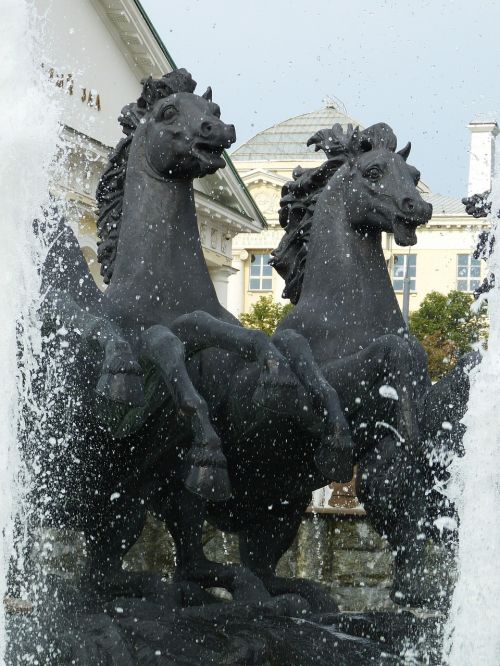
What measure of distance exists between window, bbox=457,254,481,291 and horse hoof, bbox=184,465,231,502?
77.5 feet

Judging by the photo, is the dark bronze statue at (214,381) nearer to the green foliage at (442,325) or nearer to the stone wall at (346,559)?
the stone wall at (346,559)

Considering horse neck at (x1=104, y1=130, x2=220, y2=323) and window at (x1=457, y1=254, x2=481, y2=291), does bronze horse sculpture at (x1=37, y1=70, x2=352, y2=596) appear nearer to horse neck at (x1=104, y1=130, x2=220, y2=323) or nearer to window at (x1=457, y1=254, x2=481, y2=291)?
horse neck at (x1=104, y1=130, x2=220, y2=323)

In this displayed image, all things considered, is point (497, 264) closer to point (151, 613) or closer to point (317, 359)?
point (317, 359)

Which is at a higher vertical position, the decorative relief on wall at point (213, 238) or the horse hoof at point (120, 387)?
the decorative relief on wall at point (213, 238)

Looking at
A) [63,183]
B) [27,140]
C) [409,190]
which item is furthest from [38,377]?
[63,183]

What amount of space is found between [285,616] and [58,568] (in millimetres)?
2371

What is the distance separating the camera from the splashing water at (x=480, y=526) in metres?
7.13

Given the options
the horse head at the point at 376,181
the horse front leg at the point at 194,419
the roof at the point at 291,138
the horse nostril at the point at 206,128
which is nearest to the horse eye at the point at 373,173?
the horse head at the point at 376,181

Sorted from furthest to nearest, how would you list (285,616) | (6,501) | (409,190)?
(409,190) < (285,616) < (6,501)

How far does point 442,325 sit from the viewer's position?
34.1 m

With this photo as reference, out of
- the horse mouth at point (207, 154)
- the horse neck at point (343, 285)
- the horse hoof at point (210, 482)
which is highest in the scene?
the horse mouth at point (207, 154)

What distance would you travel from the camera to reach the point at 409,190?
8.71 meters

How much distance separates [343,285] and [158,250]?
40.7 inches

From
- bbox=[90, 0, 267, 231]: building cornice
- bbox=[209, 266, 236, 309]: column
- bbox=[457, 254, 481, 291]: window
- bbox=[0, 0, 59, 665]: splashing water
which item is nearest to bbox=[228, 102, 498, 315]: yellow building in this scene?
bbox=[457, 254, 481, 291]: window
